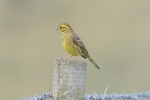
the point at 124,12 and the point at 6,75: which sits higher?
the point at 124,12

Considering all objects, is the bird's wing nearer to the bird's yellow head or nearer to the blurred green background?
the bird's yellow head

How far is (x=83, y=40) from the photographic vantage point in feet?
52.2

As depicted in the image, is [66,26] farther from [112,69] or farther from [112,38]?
[112,38]

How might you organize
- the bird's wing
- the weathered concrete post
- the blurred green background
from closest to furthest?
the weathered concrete post < the bird's wing < the blurred green background

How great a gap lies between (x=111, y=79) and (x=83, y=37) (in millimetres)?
4108

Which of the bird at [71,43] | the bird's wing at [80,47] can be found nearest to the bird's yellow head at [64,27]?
the bird at [71,43]

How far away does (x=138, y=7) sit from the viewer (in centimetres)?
1992

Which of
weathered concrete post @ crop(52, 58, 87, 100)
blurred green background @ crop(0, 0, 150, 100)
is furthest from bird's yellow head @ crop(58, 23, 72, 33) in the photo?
blurred green background @ crop(0, 0, 150, 100)

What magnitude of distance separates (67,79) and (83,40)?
11.0m

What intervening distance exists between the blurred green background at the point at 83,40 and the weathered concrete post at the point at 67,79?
5896 millimetres

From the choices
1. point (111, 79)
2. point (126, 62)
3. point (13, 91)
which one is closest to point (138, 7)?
point (126, 62)

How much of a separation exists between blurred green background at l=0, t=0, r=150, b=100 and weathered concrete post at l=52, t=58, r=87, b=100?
5.90m

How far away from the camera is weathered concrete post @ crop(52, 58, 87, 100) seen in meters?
4.95

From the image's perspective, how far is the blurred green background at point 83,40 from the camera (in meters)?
12.3
